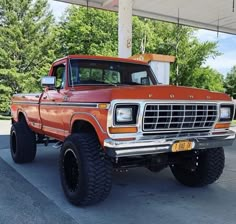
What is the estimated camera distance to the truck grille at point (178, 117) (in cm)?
449

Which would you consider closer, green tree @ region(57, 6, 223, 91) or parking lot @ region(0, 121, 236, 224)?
parking lot @ region(0, 121, 236, 224)

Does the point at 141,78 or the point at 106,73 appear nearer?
the point at 106,73

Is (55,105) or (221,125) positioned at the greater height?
(55,105)

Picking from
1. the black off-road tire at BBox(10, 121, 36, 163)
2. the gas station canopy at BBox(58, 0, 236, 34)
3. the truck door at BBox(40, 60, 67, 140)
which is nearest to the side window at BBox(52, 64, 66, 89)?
the truck door at BBox(40, 60, 67, 140)

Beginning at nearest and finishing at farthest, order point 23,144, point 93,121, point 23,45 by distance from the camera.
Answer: point 93,121, point 23,144, point 23,45

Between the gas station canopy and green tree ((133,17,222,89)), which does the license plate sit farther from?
green tree ((133,17,222,89))

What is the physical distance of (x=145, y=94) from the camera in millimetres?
4426

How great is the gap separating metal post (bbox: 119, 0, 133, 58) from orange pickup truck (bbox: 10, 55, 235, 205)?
7418 millimetres

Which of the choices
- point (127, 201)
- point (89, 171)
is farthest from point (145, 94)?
point (127, 201)

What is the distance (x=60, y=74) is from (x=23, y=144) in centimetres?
194

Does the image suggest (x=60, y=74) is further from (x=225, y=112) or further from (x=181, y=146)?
(x=225, y=112)

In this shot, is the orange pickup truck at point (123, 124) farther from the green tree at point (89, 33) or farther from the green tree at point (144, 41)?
the green tree at point (89, 33)

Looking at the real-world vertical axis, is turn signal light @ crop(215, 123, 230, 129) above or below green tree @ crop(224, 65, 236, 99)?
below

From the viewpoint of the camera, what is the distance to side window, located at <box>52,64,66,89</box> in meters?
6.02
